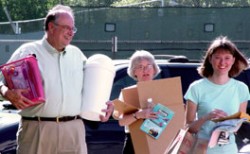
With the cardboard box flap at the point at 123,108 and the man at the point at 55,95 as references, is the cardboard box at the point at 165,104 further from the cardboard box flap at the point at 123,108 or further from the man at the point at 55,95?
the man at the point at 55,95

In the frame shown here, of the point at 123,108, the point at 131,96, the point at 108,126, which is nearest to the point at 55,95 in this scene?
the point at 123,108

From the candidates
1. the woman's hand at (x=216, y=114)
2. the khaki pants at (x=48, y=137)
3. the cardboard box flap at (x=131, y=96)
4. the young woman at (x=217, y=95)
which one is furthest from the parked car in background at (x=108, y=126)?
the woman's hand at (x=216, y=114)

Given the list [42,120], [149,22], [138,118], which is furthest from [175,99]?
[149,22]

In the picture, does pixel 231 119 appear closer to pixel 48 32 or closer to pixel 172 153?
pixel 172 153

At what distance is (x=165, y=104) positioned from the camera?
18.5ft

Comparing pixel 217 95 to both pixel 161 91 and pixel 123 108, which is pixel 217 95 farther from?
pixel 123 108

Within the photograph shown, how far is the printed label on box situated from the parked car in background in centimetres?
137

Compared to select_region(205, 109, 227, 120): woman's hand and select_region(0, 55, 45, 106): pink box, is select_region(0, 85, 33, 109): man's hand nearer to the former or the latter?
select_region(0, 55, 45, 106): pink box

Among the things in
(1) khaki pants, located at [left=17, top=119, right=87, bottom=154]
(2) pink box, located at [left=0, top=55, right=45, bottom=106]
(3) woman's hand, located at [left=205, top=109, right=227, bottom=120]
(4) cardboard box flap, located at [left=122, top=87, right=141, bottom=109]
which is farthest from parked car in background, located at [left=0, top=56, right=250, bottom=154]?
(2) pink box, located at [left=0, top=55, right=45, bottom=106]

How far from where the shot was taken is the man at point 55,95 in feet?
16.6

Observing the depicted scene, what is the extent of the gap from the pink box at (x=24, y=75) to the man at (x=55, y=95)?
267mm

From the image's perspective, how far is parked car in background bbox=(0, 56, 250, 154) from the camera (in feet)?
22.7

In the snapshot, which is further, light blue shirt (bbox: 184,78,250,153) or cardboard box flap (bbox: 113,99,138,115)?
cardboard box flap (bbox: 113,99,138,115)

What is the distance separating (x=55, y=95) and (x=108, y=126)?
7.39 ft
